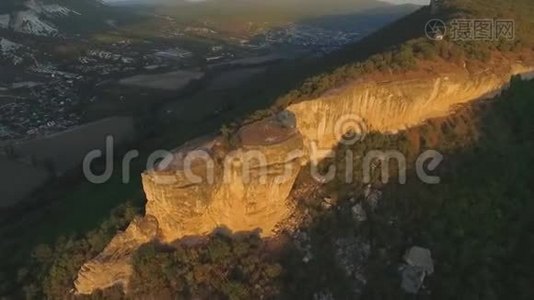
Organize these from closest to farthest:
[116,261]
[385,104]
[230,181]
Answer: [230,181]
[116,261]
[385,104]

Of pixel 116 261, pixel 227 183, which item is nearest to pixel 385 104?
pixel 227 183

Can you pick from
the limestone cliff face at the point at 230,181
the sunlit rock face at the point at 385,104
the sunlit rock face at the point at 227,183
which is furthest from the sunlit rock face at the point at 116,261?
the sunlit rock face at the point at 385,104

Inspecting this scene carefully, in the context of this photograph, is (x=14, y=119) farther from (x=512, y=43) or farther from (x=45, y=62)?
(x=512, y=43)

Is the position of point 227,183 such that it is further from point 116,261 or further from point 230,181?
point 116,261

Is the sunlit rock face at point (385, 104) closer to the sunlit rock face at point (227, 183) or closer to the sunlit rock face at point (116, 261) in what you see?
the sunlit rock face at point (227, 183)

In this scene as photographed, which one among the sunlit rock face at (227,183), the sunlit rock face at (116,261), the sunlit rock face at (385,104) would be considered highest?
the sunlit rock face at (385,104)

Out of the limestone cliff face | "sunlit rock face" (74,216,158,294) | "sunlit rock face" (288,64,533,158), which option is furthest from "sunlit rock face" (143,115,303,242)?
"sunlit rock face" (288,64,533,158)

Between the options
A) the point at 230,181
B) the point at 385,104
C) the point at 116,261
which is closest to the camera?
the point at 230,181

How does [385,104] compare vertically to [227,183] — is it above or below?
above
